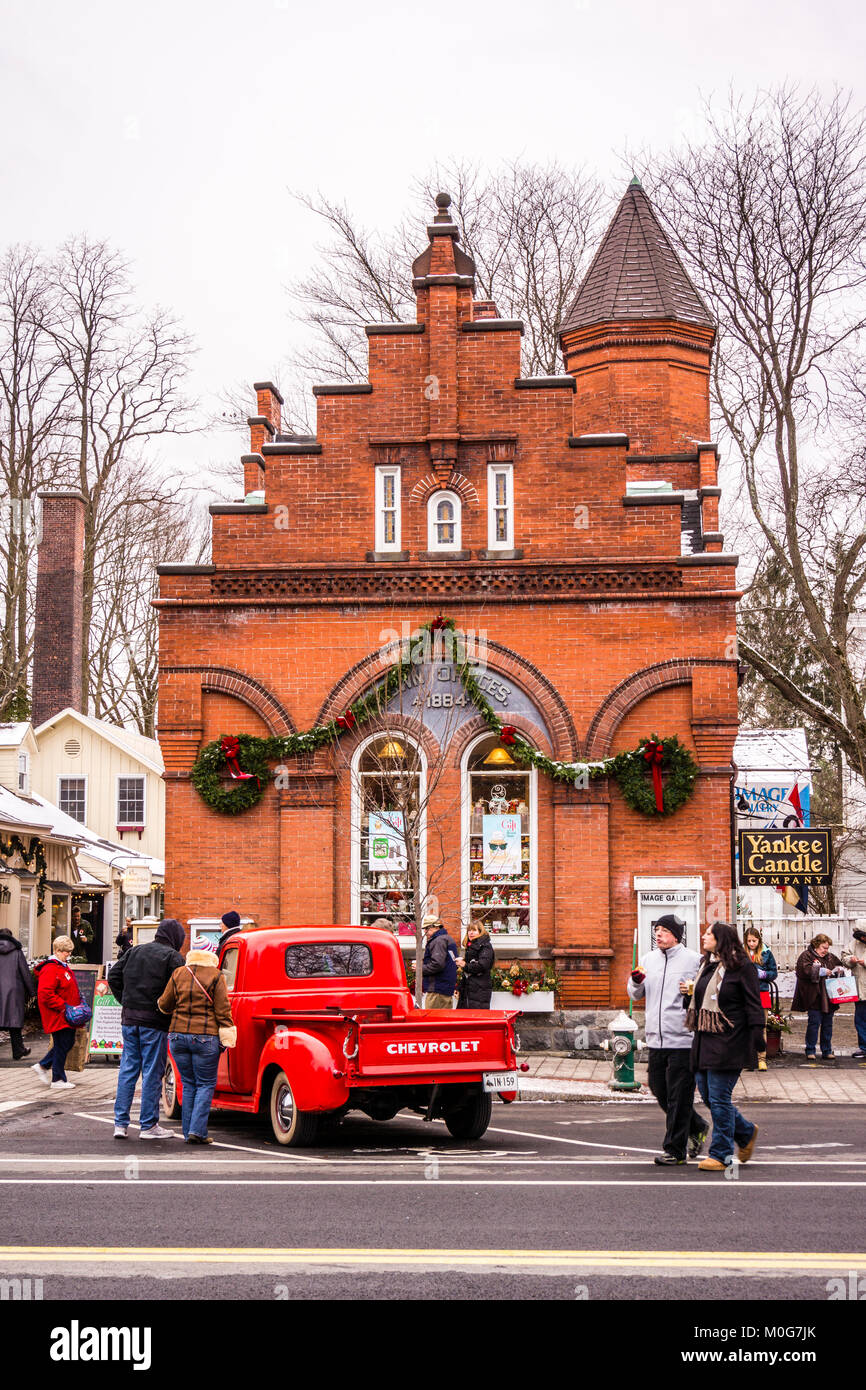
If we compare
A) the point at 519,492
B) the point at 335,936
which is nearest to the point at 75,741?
the point at 519,492

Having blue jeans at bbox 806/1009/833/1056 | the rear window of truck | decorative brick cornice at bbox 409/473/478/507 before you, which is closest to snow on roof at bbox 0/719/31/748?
decorative brick cornice at bbox 409/473/478/507

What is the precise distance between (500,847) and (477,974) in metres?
3.49

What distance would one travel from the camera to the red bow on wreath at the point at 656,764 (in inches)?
850

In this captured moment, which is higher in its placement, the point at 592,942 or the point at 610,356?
the point at 610,356

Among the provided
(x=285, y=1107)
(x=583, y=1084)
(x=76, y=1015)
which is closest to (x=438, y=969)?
(x=583, y=1084)

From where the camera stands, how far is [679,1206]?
30.5 ft

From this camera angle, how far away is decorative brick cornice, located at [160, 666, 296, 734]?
2247 cm

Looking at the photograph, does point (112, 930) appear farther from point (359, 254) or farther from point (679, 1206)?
point (679, 1206)

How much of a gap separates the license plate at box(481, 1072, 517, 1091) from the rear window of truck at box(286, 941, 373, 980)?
2341mm

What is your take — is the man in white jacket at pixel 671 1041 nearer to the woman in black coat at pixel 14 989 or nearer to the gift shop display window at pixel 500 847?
the gift shop display window at pixel 500 847

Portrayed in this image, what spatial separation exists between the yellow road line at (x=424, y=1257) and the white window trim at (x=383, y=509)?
1568cm

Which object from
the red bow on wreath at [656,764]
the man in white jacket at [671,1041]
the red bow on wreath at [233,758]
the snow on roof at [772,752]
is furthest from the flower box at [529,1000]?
the snow on roof at [772,752]
